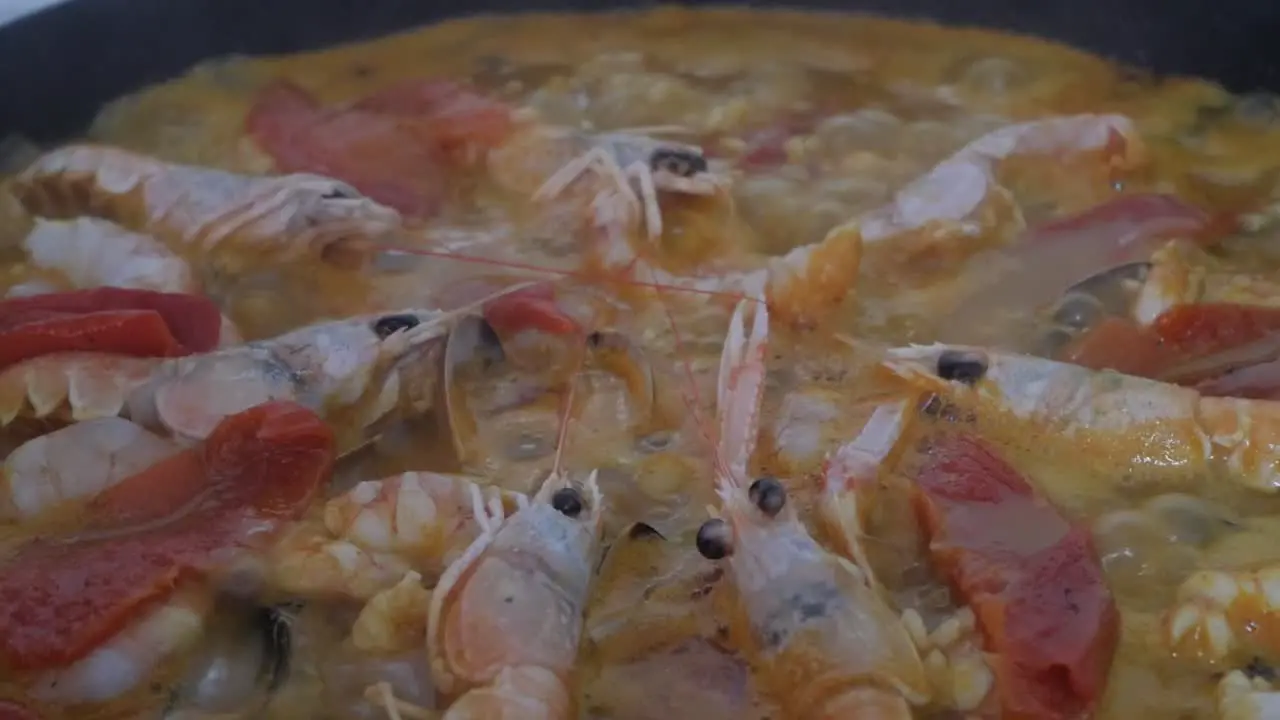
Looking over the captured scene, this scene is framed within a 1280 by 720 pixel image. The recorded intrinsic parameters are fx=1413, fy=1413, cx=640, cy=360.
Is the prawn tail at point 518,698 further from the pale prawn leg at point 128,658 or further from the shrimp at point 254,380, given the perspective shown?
the shrimp at point 254,380

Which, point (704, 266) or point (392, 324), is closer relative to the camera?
point (392, 324)

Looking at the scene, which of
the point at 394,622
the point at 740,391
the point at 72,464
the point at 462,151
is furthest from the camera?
the point at 462,151

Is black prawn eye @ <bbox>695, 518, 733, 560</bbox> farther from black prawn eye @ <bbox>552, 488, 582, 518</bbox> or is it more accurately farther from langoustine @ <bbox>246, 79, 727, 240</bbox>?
langoustine @ <bbox>246, 79, 727, 240</bbox>

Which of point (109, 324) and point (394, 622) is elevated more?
point (109, 324)

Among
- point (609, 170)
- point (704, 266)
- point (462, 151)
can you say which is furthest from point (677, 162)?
point (462, 151)

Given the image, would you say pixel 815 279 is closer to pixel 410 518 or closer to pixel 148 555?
pixel 410 518

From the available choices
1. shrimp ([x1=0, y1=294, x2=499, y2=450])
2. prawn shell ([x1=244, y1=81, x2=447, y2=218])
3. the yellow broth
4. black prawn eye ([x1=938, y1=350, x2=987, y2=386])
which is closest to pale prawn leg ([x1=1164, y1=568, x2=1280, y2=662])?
the yellow broth
